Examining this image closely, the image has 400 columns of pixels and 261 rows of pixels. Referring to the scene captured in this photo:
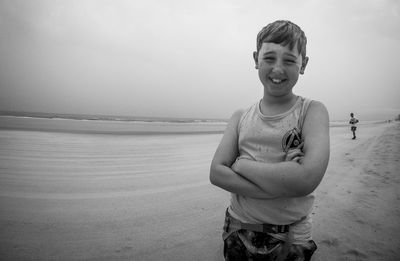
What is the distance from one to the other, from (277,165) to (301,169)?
0.13 metres

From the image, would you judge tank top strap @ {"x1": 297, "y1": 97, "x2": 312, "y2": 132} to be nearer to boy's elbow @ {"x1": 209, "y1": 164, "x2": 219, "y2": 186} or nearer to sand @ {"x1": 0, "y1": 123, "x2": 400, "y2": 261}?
boy's elbow @ {"x1": 209, "y1": 164, "x2": 219, "y2": 186}

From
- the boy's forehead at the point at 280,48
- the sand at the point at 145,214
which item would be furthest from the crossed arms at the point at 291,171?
the sand at the point at 145,214

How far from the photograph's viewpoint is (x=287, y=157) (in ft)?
3.91

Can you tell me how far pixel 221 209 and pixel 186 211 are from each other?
1.67 ft

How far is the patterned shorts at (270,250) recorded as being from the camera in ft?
3.82

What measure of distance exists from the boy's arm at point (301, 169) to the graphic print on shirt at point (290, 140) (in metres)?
0.05

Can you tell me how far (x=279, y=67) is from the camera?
4.15 feet

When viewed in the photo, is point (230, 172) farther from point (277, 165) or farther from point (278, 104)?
point (278, 104)

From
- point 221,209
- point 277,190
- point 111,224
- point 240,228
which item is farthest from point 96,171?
point 277,190

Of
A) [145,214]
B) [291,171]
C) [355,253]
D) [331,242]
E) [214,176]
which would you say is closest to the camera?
[291,171]

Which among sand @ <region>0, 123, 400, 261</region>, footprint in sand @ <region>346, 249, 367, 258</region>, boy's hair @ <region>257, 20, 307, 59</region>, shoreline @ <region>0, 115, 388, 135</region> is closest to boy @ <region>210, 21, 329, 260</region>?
boy's hair @ <region>257, 20, 307, 59</region>

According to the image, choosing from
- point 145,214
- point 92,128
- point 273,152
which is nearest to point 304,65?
point 273,152

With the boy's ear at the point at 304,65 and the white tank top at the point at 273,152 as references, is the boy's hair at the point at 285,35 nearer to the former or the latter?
the boy's ear at the point at 304,65

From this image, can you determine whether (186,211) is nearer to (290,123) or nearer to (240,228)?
(240,228)
